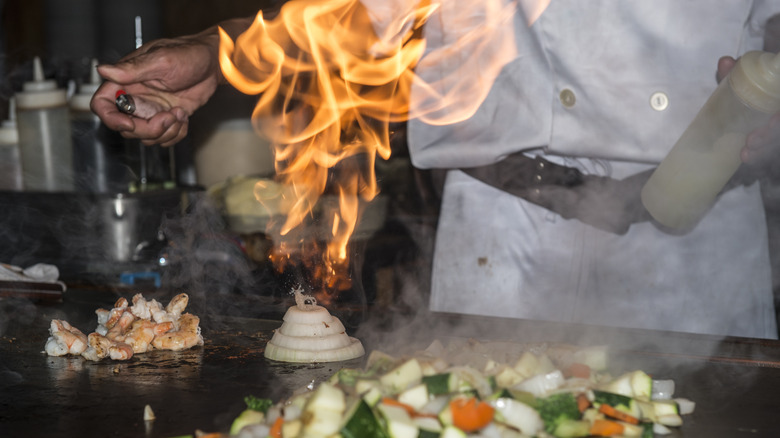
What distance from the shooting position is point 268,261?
3.77m

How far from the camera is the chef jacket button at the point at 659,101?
124 inches

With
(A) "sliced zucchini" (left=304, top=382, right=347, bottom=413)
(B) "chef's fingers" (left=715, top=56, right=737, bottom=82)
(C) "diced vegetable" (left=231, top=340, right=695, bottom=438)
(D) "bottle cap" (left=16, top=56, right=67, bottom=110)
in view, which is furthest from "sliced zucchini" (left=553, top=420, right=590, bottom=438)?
(D) "bottle cap" (left=16, top=56, right=67, bottom=110)

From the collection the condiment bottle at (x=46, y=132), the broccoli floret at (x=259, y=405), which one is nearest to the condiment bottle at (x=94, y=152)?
the condiment bottle at (x=46, y=132)

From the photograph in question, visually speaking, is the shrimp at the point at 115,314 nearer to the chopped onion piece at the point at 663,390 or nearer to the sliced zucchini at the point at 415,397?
the sliced zucchini at the point at 415,397

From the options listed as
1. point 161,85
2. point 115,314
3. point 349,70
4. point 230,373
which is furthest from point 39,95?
point 230,373

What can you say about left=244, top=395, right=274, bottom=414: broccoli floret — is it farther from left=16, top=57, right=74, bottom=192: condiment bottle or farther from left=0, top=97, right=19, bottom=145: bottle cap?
left=0, top=97, right=19, bottom=145: bottle cap

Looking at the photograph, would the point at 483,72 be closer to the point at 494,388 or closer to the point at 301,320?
the point at 301,320

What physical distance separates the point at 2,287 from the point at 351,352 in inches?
62.5

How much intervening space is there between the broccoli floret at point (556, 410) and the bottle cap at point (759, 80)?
104 cm

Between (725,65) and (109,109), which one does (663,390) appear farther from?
(109,109)

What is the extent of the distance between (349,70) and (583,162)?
1.07 metres

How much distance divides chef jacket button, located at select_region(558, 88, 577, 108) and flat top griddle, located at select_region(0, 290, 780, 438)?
973 millimetres

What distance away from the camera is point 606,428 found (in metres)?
1.85

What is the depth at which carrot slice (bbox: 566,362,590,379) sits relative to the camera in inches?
84.1
